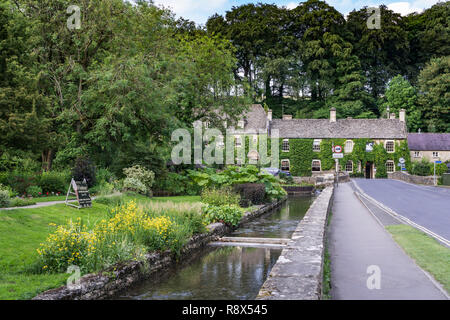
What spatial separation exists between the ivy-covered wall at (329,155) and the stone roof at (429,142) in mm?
2567

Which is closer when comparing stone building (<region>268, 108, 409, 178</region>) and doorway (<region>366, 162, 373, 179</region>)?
stone building (<region>268, 108, 409, 178</region>)

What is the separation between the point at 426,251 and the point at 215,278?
186 inches

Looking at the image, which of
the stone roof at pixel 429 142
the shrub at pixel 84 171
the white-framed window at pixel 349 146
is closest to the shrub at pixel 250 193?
the shrub at pixel 84 171

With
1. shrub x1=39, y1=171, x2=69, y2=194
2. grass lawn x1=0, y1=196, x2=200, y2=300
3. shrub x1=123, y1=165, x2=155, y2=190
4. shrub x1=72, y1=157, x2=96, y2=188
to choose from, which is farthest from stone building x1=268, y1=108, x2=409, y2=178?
grass lawn x1=0, y1=196, x2=200, y2=300

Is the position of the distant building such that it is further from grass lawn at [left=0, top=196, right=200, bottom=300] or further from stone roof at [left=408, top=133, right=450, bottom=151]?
grass lawn at [left=0, top=196, right=200, bottom=300]

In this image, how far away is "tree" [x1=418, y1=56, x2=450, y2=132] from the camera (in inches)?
2547

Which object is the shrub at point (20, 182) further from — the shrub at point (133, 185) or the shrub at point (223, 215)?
the shrub at point (223, 215)

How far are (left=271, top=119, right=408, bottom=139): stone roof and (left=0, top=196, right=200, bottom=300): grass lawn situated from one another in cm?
4870

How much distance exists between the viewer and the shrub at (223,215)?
43.7 ft

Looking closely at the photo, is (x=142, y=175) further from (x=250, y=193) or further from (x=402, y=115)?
(x=402, y=115)

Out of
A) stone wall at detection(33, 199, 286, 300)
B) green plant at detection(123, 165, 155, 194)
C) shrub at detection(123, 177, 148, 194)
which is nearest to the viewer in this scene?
stone wall at detection(33, 199, 286, 300)

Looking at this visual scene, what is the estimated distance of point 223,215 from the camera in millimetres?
13336

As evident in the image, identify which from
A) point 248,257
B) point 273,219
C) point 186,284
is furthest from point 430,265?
point 273,219
